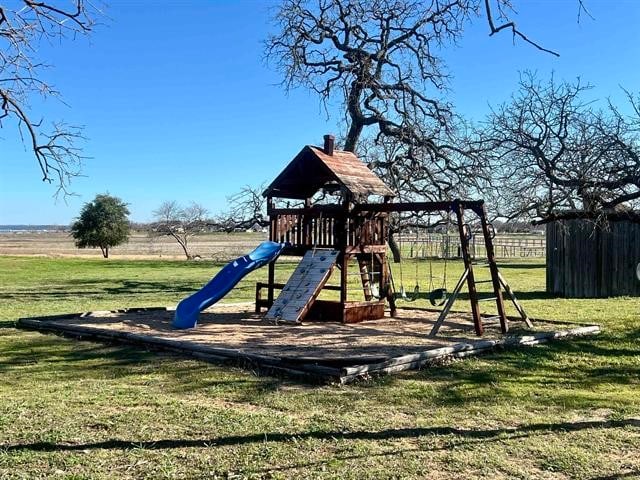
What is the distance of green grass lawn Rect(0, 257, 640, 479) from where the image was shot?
457cm

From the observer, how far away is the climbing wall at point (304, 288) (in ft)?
39.6

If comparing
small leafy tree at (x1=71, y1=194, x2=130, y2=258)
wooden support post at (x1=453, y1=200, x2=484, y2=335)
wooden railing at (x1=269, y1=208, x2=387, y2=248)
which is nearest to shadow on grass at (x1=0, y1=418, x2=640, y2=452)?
wooden support post at (x1=453, y1=200, x2=484, y2=335)

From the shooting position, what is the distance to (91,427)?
17.9ft

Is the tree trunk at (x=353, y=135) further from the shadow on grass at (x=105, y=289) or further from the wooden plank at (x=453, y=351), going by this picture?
the wooden plank at (x=453, y=351)

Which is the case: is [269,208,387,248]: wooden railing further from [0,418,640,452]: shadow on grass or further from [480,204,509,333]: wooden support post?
[0,418,640,452]: shadow on grass

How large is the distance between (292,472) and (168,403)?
2.23 metres

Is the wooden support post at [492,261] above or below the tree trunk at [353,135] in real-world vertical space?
below

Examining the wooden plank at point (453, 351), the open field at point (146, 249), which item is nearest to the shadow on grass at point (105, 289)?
the open field at point (146, 249)

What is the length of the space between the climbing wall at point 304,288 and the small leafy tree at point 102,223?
40.3 meters

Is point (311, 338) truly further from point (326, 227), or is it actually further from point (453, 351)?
point (326, 227)

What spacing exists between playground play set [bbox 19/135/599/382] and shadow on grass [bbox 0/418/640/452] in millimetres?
2336

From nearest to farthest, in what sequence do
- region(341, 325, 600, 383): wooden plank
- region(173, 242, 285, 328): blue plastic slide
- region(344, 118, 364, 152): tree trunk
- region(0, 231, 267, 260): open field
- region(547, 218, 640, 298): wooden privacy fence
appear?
region(341, 325, 600, 383): wooden plank → region(173, 242, 285, 328): blue plastic slide → region(547, 218, 640, 298): wooden privacy fence → region(344, 118, 364, 152): tree trunk → region(0, 231, 267, 260): open field

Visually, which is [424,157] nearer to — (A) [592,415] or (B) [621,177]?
(B) [621,177]

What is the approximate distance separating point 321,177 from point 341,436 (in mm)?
8771
